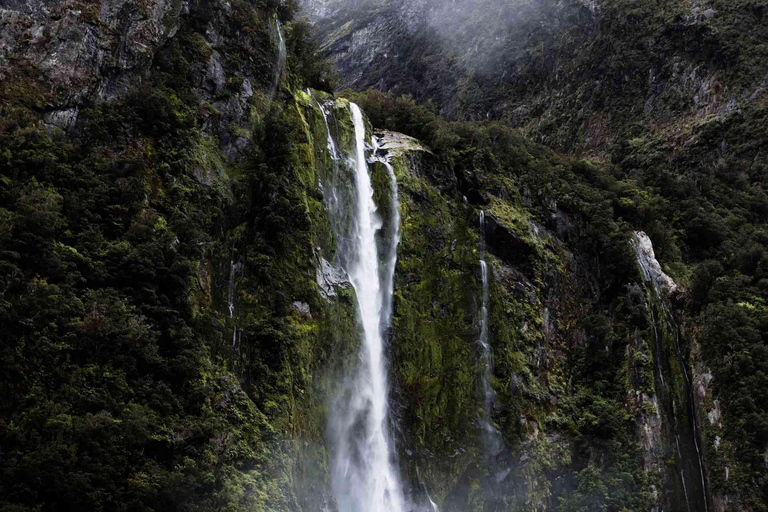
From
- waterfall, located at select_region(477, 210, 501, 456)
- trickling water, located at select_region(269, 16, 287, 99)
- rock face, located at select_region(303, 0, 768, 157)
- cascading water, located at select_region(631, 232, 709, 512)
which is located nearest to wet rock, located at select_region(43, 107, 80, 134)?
trickling water, located at select_region(269, 16, 287, 99)

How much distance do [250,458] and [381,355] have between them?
7.50m

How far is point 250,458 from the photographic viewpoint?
43.0ft

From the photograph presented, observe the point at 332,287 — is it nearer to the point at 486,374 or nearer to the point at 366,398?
the point at 366,398

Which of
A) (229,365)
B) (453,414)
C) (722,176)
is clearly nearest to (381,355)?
(453,414)

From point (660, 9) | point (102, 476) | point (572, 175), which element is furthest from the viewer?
point (660, 9)

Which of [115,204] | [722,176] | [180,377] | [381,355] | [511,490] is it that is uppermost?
[722,176]

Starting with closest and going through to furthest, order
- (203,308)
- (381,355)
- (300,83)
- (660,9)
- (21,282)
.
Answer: (21,282) → (203,308) → (381,355) → (300,83) → (660,9)

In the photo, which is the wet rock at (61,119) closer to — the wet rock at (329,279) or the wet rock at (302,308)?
the wet rock at (302,308)

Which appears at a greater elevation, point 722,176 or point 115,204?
point 722,176

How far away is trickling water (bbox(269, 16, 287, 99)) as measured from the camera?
798 inches


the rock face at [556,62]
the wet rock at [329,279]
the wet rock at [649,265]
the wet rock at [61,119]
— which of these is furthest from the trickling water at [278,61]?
the wet rock at [649,265]

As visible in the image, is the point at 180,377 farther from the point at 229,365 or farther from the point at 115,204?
the point at 115,204

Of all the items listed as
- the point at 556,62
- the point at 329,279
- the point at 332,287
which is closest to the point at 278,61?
the point at 329,279

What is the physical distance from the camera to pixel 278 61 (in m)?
21.0
